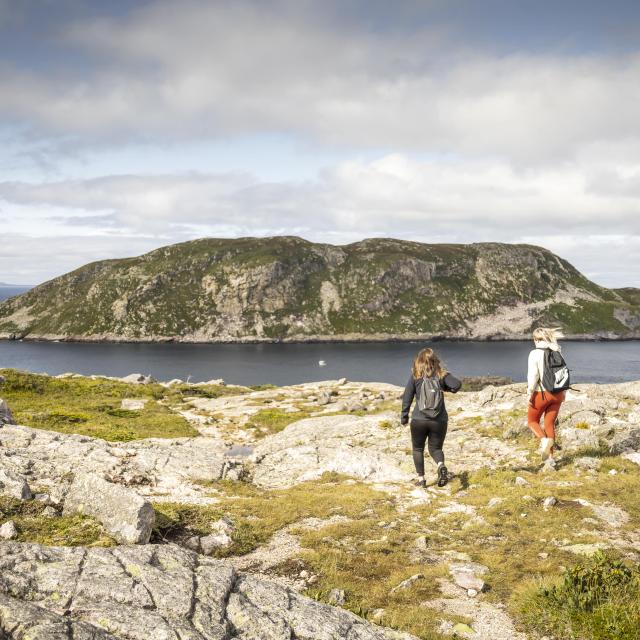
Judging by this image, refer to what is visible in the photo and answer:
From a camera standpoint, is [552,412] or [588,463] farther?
[588,463]

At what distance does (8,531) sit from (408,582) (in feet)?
25.4

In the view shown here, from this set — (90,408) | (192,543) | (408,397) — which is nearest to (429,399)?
(408,397)

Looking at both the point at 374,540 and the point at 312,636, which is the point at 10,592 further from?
the point at 374,540

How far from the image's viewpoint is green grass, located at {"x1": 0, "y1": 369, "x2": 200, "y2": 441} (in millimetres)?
32188

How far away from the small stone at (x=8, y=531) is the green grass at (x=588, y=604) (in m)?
9.33

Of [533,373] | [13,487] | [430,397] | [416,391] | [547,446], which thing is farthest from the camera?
[547,446]

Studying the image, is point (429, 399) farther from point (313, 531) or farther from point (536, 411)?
point (313, 531)

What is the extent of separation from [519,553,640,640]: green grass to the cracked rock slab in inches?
93.8

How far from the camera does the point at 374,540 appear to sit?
11078mm

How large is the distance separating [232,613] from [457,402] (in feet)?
84.3

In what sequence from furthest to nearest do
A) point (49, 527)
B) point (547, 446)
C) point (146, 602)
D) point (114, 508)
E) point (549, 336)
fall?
point (547, 446) < point (549, 336) < point (114, 508) < point (49, 527) < point (146, 602)

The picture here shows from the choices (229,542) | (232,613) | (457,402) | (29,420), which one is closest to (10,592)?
(232,613)

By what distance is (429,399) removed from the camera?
13.6 meters

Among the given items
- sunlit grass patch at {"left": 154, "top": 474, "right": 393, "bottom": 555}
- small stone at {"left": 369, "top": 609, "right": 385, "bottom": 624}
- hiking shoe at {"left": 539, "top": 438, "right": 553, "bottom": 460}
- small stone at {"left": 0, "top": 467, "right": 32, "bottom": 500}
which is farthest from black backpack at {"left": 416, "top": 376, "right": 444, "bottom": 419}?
small stone at {"left": 0, "top": 467, "right": 32, "bottom": 500}
